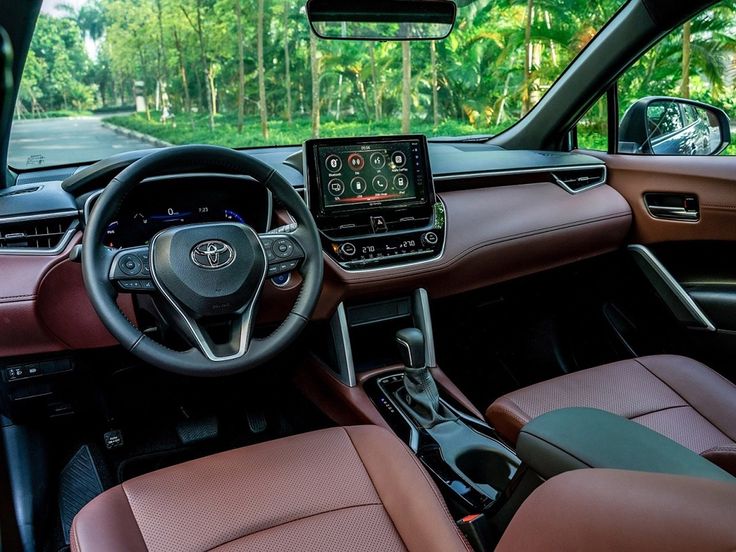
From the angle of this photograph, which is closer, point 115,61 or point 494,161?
point 115,61

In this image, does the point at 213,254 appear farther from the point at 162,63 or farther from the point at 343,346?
the point at 162,63

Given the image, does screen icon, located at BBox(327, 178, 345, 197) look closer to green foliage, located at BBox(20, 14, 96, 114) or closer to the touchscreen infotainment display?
the touchscreen infotainment display

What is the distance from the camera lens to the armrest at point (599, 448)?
103 centimetres

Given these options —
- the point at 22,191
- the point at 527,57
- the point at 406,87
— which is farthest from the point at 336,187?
the point at 527,57

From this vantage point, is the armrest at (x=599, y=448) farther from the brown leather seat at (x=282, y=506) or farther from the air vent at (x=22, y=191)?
the air vent at (x=22, y=191)

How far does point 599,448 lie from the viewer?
1.08 metres

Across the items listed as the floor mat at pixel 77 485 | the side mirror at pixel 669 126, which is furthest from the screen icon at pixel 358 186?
the side mirror at pixel 669 126

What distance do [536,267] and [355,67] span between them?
1178 mm

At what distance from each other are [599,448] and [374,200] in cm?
130

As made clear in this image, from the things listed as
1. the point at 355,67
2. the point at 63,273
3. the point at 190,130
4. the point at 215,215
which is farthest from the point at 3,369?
the point at 355,67

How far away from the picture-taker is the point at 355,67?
288 centimetres

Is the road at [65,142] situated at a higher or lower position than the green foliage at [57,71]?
lower

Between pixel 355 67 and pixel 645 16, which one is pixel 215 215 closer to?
pixel 355 67

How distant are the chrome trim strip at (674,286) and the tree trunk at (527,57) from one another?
0.83 meters
